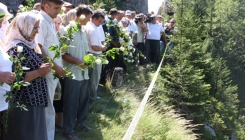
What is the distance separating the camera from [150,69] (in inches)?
380

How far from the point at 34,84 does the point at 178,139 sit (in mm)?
2798

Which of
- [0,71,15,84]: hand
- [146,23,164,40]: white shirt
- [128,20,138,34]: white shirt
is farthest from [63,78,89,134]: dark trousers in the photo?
[146,23,164,40]: white shirt

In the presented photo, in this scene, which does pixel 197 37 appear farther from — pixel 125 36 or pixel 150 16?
pixel 125 36

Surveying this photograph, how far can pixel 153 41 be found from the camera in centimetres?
978

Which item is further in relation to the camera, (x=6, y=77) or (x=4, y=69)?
(x=4, y=69)

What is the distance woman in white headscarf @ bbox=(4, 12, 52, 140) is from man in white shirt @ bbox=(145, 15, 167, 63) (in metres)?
6.69

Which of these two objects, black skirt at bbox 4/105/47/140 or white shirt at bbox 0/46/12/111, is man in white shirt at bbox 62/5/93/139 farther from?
white shirt at bbox 0/46/12/111

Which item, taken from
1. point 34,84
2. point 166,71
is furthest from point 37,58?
point 166,71

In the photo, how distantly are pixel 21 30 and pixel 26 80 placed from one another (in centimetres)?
46

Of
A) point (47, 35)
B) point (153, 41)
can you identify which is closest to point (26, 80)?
point (47, 35)

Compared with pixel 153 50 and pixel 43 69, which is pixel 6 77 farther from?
pixel 153 50

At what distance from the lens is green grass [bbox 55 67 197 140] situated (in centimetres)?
479

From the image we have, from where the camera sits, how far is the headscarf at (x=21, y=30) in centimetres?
300

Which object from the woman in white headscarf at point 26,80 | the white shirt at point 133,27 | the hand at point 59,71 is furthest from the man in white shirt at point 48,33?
the white shirt at point 133,27
